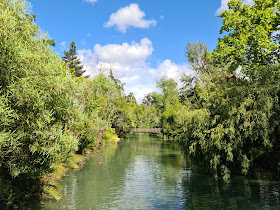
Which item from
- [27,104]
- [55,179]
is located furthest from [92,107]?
[27,104]

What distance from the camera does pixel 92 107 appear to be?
126ft

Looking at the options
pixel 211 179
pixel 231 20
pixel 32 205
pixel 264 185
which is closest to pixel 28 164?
pixel 32 205

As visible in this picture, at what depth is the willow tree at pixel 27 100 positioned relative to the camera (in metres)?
10.6

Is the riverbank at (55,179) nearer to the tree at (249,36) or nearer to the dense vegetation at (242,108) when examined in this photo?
the dense vegetation at (242,108)

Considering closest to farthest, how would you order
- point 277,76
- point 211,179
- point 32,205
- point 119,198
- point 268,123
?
point 32,205 → point 119,198 → point 268,123 → point 277,76 → point 211,179

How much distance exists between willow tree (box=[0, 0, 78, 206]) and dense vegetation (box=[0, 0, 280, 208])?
0.05m

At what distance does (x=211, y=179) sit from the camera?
72.0ft

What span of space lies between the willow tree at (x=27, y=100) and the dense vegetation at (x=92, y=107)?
0.05 meters

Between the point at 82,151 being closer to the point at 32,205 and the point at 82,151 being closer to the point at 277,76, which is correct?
the point at 32,205

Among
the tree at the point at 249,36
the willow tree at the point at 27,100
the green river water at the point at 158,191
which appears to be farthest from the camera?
the tree at the point at 249,36

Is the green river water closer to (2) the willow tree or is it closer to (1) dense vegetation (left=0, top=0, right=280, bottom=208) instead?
(1) dense vegetation (left=0, top=0, right=280, bottom=208)

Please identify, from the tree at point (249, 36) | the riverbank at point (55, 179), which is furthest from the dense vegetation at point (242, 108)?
the riverbank at point (55, 179)

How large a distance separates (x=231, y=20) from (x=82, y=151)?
26.3m

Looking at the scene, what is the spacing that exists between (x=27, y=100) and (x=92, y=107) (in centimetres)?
2786
